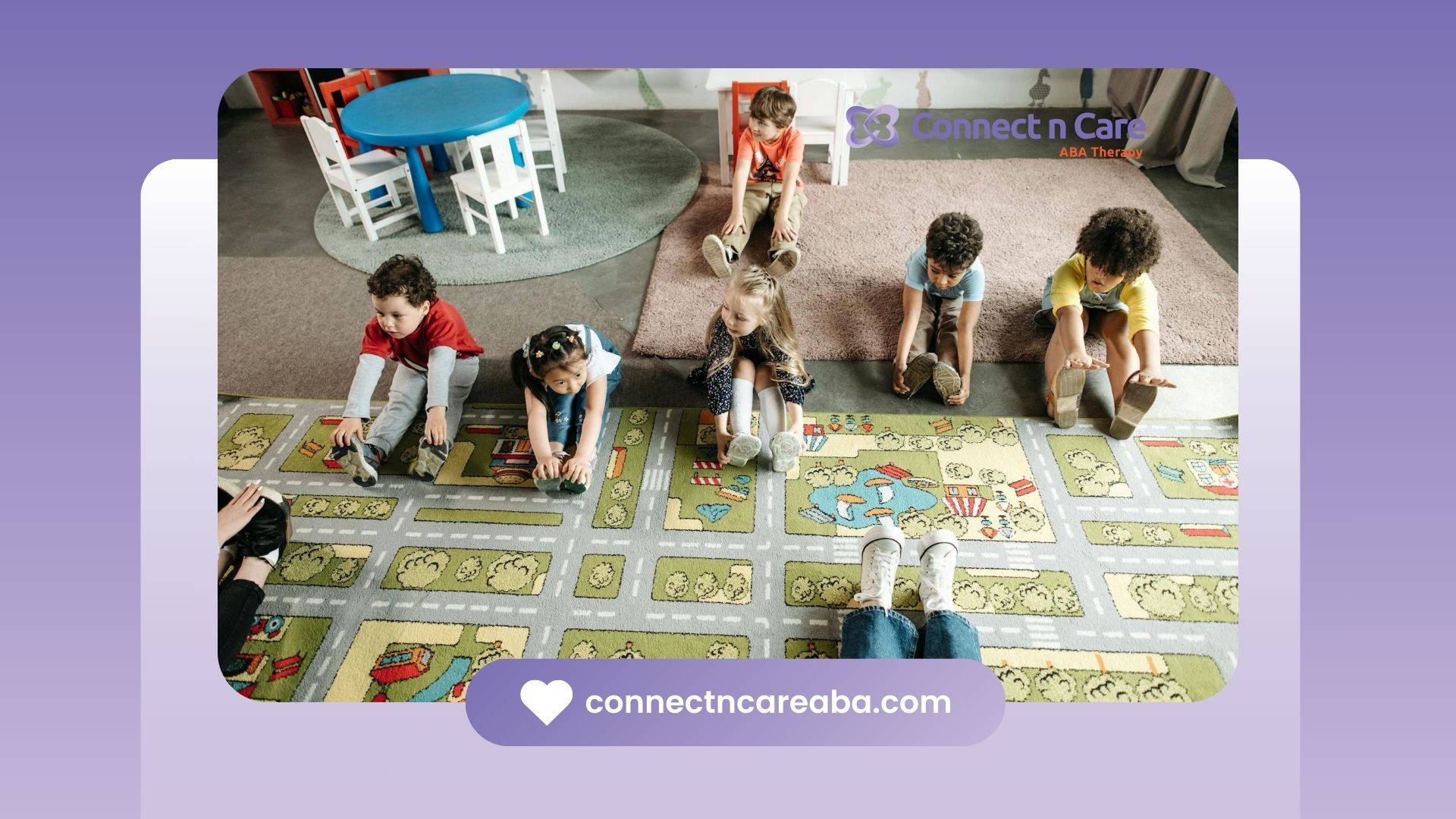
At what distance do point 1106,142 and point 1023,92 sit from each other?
191 millimetres

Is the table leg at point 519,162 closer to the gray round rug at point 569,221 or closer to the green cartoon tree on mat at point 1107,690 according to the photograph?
the gray round rug at point 569,221

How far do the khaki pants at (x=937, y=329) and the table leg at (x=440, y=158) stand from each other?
3.25ft

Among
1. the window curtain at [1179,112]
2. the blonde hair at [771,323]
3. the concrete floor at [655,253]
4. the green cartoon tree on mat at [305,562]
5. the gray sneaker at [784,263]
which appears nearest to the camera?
the window curtain at [1179,112]

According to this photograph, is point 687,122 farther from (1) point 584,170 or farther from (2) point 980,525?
(2) point 980,525

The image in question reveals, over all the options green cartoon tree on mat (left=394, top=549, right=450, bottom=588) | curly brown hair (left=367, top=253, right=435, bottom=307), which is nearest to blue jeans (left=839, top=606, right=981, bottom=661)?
green cartoon tree on mat (left=394, top=549, right=450, bottom=588)

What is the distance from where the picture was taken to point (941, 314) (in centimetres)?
138

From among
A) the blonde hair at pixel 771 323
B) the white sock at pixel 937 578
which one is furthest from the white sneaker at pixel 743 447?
the white sock at pixel 937 578

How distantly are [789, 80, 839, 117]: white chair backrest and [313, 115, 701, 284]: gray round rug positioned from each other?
244 millimetres

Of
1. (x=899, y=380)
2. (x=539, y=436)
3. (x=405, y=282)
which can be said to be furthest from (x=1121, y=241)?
(x=405, y=282)

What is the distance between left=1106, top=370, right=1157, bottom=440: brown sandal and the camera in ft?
4.18

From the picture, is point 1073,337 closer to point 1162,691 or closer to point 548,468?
point 1162,691

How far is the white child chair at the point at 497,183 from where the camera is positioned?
1348 millimetres

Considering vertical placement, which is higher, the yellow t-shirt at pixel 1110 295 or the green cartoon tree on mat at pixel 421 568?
the yellow t-shirt at pixel 1110 295
